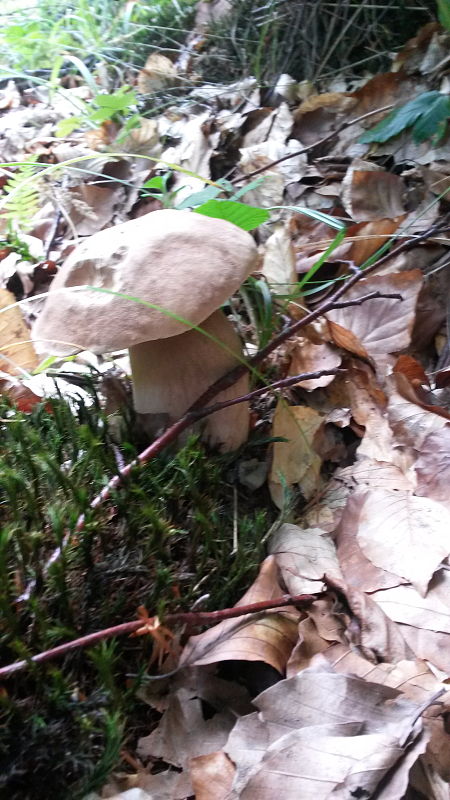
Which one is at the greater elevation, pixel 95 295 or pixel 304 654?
pixel 95 295

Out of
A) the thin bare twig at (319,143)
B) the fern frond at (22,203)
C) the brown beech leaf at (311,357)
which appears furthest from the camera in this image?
the thin bare twig at (319,143)

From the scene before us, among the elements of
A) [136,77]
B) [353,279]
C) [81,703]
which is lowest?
[81,703]

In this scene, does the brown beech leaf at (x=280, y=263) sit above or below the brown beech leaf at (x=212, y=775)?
above

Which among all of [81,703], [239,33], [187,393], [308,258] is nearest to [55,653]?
[81,703]

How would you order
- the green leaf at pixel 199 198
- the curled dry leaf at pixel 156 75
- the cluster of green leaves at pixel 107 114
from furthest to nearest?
the curled dry leaf at pixel 156 75, the cluster of green leaves at pixel 107 114, the green leaf at pixel 199 198

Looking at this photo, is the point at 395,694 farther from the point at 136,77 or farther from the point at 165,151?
the point at 136,77

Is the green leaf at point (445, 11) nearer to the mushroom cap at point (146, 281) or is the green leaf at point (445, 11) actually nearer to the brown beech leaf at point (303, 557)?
the mushroom cap at point (146, 281)

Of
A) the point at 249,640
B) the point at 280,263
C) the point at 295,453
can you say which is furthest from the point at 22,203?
the point at 249,640

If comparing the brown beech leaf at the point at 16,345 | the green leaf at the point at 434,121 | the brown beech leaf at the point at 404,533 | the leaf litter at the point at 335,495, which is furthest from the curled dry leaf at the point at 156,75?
the brown beech leaf at the point at 404,533
